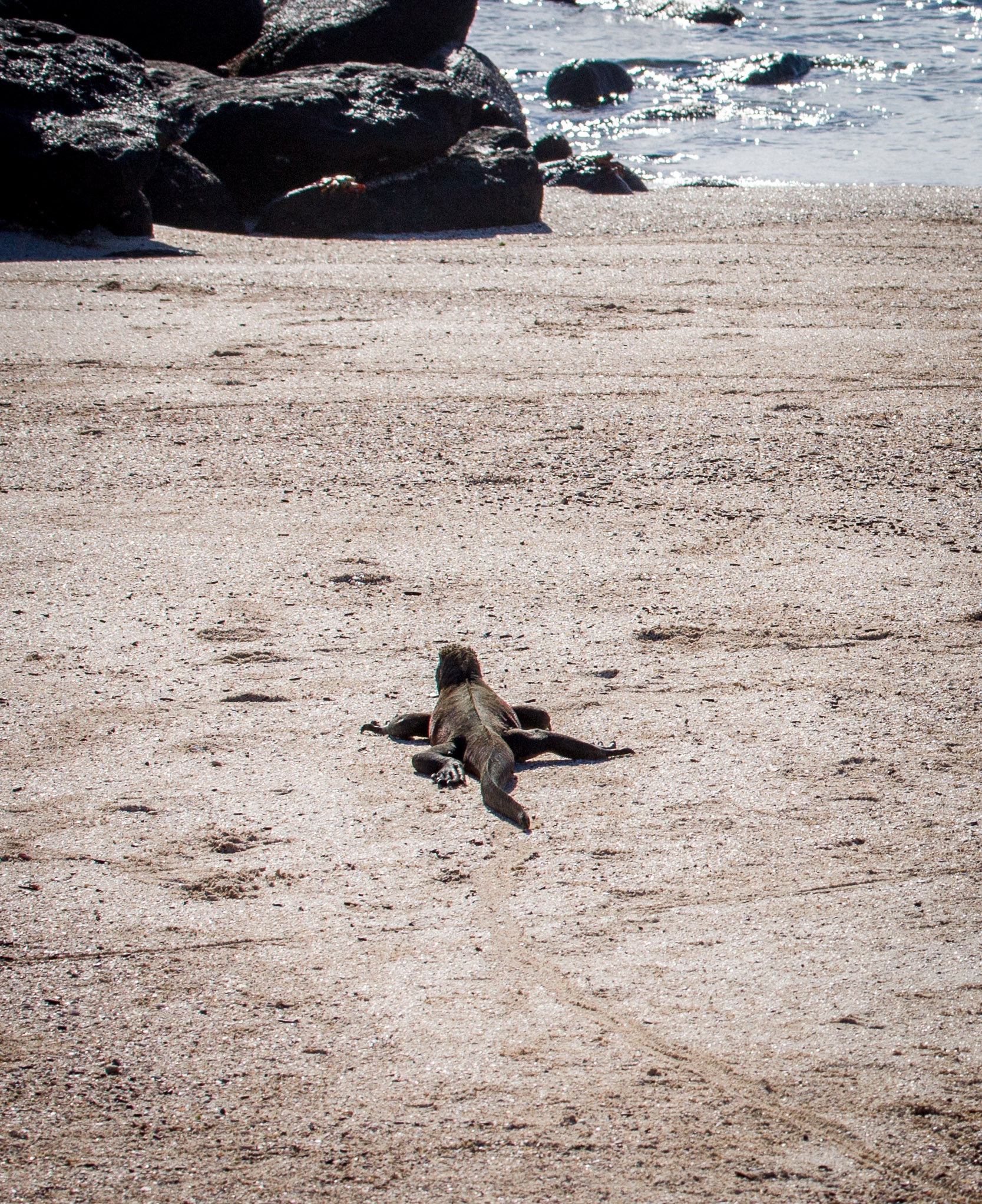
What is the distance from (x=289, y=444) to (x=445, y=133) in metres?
7.66

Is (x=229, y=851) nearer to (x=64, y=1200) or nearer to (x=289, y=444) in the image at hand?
(x=64, y=1200)

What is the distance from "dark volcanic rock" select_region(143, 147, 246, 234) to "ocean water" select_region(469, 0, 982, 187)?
787 cm

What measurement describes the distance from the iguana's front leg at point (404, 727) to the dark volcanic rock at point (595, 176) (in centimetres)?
1259

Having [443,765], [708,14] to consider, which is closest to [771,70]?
[708,14]

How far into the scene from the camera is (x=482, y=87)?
15.8m

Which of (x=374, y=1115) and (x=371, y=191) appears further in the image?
(x=371, y=191)

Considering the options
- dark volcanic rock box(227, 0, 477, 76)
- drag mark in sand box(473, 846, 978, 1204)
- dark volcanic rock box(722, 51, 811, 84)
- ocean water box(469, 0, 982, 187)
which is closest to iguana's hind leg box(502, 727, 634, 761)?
drag mark in sand box(473, 846, 978, 1204)

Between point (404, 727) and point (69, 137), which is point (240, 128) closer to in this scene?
point (69, 137)

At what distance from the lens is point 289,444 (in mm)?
7008

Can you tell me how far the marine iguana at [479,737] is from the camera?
378cm

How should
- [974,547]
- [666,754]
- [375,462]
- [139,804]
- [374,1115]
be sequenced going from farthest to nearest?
[375,462] → [974,547] → [666,754] → [139,804] → [374,1115]

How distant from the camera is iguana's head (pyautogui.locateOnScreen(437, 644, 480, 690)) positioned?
14.2 feet

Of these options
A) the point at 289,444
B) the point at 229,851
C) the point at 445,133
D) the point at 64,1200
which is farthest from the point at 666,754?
the point at 445,133

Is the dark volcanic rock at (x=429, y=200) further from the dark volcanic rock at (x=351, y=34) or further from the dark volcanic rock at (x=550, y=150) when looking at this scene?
the dark volcanic rock at (x=550, y=150)
